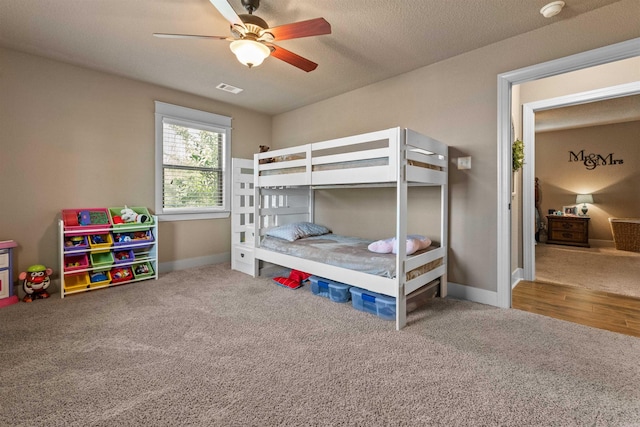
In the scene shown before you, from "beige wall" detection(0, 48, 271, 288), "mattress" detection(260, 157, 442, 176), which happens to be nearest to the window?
"beige wall" detection(0, 48, 271, 288)

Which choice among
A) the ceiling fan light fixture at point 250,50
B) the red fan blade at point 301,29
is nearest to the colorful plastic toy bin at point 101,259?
the ceiling fan light fixture at point 250,50

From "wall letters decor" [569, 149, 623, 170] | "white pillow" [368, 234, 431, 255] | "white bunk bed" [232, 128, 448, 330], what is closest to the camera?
"white bunk bed" [232, 128, 448, 330]

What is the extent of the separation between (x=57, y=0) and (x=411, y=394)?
3528 millimetres

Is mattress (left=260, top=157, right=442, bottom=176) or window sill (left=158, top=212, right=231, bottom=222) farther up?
mattress (left=260, top=157, right=442, bottom=176)

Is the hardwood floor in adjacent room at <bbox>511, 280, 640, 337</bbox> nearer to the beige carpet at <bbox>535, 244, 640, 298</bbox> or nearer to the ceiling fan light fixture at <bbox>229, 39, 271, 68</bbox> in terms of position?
the beige carpet at <bbox>535, 244, 640, 298</bbox>

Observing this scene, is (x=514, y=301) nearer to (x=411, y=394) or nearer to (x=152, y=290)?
(x=411, y=394)

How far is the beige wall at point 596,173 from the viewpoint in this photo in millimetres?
5656

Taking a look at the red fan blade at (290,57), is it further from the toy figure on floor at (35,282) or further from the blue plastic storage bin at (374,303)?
the toy figure on floor at (35,282)

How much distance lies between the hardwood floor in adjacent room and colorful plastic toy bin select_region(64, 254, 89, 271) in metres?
4.34

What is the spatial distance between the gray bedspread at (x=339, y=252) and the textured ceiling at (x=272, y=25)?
197 cm

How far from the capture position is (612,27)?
212 cm

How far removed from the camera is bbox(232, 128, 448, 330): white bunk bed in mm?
2266

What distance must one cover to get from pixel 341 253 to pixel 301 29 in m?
1.85

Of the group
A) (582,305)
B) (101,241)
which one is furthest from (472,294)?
(101,241)
